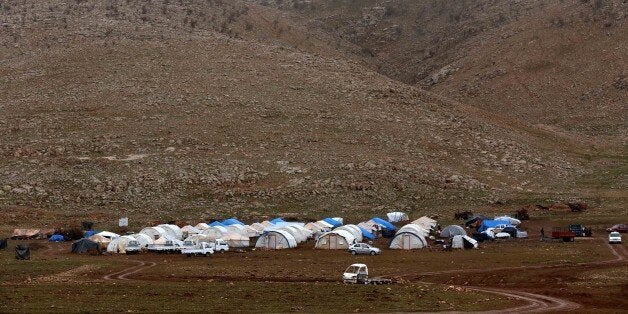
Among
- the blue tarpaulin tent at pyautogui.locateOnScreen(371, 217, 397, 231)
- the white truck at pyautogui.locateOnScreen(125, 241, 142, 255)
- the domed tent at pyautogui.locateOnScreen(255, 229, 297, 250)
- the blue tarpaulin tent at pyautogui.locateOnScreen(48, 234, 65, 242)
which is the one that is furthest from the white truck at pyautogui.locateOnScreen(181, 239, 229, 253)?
the blue tarpaulin tent at pyautogui.locateOnScreen(371, 217, 397, 231)

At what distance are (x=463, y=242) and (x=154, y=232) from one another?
74.0 feet

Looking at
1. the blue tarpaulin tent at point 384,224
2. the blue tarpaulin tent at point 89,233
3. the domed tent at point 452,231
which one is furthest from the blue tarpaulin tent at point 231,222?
the domed tent at point 452,231

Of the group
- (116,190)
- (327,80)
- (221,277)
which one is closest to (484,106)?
(327,80)

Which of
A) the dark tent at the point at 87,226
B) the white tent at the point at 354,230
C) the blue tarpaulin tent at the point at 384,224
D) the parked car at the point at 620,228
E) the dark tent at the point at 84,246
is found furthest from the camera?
the blue tarpaulin tent at the point at 384,224

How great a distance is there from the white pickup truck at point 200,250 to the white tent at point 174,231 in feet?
17.8

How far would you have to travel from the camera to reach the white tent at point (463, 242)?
6312cm

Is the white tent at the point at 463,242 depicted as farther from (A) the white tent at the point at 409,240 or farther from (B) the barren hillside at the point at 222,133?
(B) the barren hillside at the point at 222,133

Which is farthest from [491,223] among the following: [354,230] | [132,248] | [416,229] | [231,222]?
[132,248]

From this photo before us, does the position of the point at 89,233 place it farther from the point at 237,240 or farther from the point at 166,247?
the point at 237,240

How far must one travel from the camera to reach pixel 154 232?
2589 inches

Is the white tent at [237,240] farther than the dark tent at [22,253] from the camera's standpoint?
Yes

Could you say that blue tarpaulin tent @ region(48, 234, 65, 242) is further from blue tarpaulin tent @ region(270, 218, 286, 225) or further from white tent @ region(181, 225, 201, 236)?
blue tarpaulin tent @ region(270, 218, 286, 225)

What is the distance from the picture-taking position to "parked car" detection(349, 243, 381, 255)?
60.2 metres

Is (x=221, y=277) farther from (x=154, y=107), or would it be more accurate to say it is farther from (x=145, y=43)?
(x=145, y=43)
